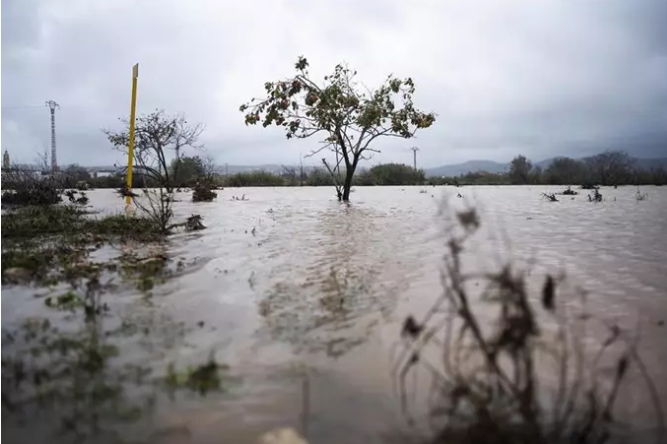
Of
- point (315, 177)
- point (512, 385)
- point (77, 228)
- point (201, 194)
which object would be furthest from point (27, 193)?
point (315, 177)

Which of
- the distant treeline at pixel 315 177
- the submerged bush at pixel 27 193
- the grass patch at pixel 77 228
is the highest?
the distant treeline at pixel 315 177

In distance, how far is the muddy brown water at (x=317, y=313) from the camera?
87.9 inches

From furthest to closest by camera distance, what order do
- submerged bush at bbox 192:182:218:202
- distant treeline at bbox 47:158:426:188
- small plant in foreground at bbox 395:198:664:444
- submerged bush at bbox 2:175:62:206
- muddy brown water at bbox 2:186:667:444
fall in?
1. distant treeline at bbox 47:158:426:188
2. submerged bush at bbox 192:182:218:202
3. submerged bush at bbox 2:175:62:206
4. muddy brown water at bbox 2:186:667:444
5. small plant in foreground at bbox 395:198:664:444

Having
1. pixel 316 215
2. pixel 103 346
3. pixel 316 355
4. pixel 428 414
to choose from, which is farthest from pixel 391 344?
pixel 316 215

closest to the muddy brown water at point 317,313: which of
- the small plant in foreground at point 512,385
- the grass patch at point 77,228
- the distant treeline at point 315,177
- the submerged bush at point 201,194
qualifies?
the small plant in foreground at point 512,385

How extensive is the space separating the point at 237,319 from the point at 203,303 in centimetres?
55

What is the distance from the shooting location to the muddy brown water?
7.32 feet

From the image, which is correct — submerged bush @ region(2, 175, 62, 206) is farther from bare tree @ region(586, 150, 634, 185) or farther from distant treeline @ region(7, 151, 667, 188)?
bare tree @ region(586, 150, 634, 185)

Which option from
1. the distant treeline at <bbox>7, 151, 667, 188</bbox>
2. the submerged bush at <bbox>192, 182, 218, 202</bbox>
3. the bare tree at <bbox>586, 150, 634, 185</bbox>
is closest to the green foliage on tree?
the distant treeline at <bbox>7, 151, 667, 188</bbox>

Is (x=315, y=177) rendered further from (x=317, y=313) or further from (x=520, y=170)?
(x=317, y=313)

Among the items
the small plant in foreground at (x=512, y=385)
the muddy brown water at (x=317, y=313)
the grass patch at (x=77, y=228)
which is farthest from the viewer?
the grass patch at (x=77, y=228)

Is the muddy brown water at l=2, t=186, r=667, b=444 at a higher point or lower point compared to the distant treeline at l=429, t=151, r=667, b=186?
lower

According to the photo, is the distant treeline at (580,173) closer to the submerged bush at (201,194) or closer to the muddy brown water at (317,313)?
the submerged bush at (201,194)

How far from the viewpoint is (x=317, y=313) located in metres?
3.75
